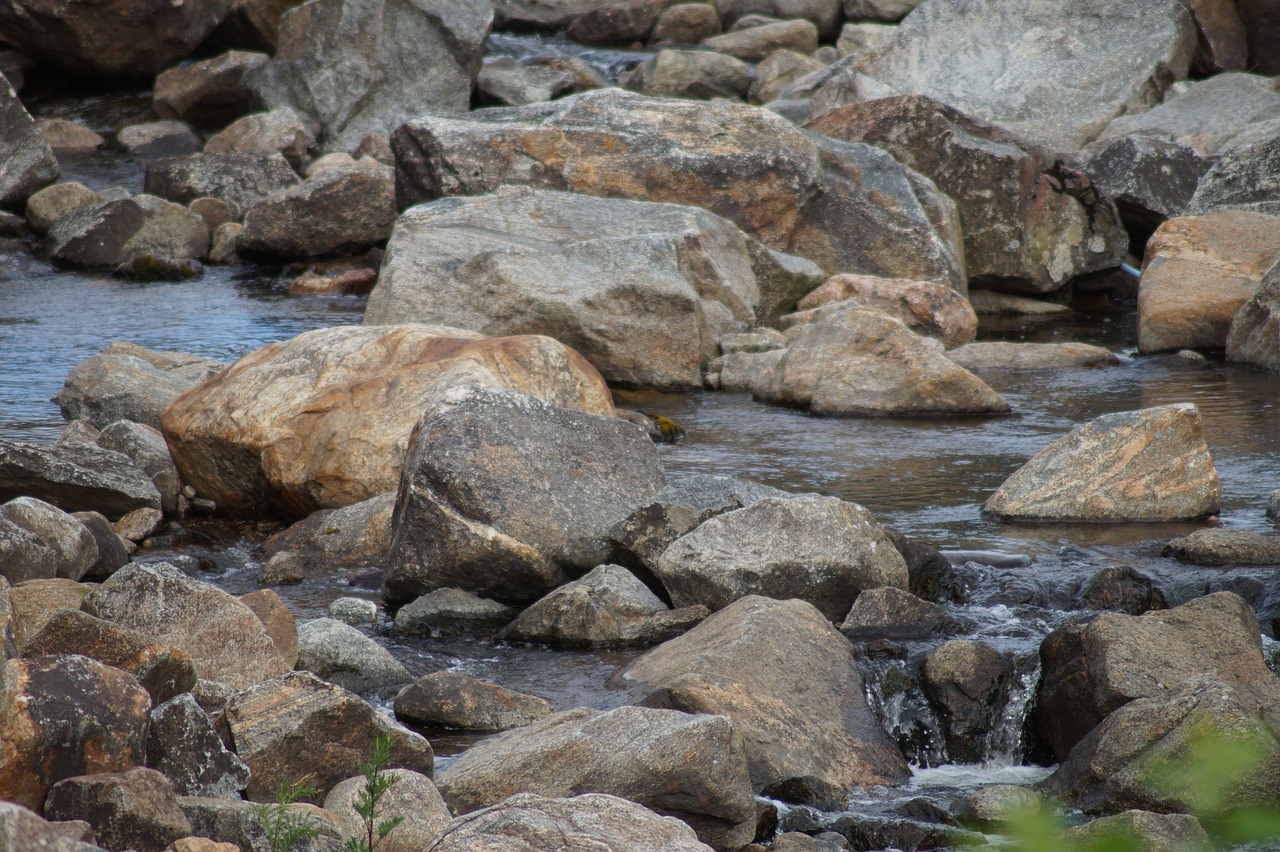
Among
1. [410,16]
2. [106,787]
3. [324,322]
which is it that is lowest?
[324,322]

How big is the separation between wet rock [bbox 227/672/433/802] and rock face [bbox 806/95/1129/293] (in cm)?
1140

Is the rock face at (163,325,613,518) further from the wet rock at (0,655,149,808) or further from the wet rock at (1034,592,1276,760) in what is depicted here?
the wet rock at (0,655,149,808)

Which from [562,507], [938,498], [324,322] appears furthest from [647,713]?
→ [324,322]

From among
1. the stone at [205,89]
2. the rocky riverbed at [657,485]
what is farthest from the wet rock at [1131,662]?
the stone at [205,89]

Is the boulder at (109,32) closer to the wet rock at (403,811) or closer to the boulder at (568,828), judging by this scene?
the wet rock at (403,811)

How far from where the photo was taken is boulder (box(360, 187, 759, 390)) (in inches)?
403

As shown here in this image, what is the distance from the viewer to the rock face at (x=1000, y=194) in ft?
46.3

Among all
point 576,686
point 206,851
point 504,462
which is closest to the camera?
point 206,851

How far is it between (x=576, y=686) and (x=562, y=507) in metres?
1.18

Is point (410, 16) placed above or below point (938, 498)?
above

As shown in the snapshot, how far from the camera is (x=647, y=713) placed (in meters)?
3.92

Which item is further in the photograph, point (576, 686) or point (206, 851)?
point (576, 686)

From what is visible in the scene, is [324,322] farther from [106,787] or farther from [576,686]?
[106,787]

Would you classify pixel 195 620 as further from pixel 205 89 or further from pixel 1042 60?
pixel 205 89
